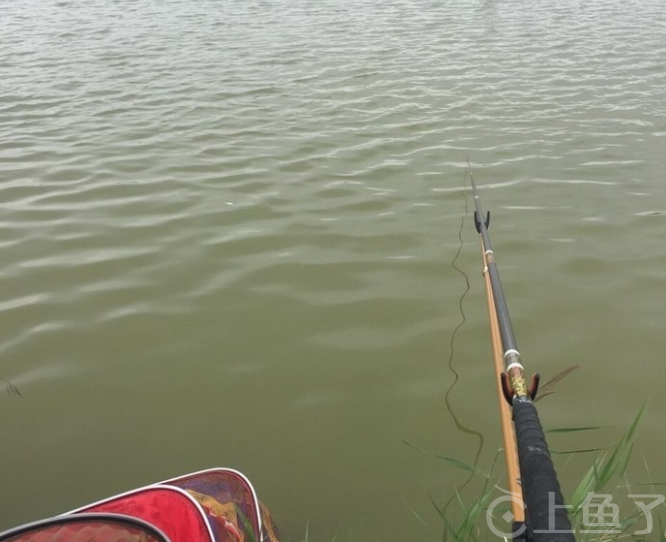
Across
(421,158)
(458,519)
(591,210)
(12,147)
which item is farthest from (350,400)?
(12,147)

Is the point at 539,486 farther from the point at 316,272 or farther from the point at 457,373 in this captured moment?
the point at 316,272

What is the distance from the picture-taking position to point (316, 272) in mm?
4129

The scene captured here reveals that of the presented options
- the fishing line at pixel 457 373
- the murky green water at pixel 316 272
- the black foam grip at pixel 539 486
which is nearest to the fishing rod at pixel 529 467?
the black foam grip at pixel 539 486

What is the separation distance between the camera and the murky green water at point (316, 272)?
2.82 m

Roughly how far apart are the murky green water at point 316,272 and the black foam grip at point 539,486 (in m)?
1.16

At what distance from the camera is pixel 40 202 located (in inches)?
205

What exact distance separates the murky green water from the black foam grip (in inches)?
45.6

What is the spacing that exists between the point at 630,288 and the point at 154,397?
2.61 metres

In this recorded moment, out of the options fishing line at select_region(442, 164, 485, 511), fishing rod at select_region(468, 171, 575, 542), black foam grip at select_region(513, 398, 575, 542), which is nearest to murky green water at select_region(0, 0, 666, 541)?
fishing line at select_region(442, 164, 485, 511)

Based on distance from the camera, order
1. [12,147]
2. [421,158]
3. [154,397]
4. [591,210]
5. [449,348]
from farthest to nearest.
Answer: [12,147] → [421,158] → [591,210] → [449,348] → [154,397]

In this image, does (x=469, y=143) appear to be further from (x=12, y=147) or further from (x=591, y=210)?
(x=12, y=147)

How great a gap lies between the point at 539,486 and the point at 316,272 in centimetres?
292

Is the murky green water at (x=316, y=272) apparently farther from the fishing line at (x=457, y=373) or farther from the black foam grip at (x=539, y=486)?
the black foam grip at (x=539, y=486)

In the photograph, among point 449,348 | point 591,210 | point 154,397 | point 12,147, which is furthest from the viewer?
point 12,147
